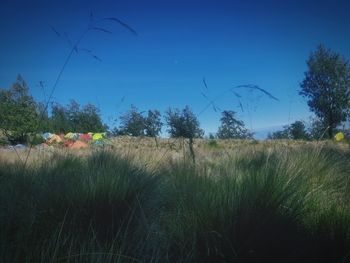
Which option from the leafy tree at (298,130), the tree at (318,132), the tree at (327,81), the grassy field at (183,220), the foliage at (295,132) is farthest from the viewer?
the tree at (327,81)

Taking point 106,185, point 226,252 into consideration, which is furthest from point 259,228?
point 106,185

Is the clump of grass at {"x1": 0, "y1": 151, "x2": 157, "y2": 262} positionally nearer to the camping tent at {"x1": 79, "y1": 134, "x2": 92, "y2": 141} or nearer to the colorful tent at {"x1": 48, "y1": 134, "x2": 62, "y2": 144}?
the colorful tent at {"x1": 48, "y1": 134, "x2": 62, "y2": 144}

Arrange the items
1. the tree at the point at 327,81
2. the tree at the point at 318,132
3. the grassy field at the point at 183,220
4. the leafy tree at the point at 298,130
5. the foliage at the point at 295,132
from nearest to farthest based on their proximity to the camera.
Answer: the grassy field at the point at 183,220 → the tree at the point at 318,132 → the leafy tree at the point at 298,130 → the foliage at the point at 295,132 → the tree at the point at 327,81

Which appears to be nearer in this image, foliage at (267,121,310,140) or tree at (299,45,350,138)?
foliage at (267,121,310,140)

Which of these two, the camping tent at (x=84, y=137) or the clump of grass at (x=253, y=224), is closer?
the clump of grass at (x=253, y=224)

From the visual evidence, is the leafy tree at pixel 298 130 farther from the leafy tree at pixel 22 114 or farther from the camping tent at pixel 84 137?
the camping tent at pixel 84 137

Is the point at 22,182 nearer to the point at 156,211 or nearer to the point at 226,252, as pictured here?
the point at 156,211

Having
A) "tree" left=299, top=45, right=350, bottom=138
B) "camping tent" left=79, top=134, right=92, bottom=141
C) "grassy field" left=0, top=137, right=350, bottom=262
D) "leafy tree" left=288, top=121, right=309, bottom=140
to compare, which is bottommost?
"grassy field" left=0, top=137, right=350, bottom=262

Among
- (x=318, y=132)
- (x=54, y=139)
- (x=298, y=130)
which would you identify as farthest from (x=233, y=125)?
(x=298, y=130)

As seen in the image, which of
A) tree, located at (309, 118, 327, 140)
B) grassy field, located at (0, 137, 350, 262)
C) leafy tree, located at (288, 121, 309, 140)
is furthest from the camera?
leafy tree, located at (288, 121, 309, 140)

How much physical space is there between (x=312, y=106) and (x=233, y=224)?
2196 cm

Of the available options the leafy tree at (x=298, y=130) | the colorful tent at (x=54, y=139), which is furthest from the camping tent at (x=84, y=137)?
the leafy tree at (x=298, y=130)

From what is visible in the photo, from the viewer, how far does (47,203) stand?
1831 millimetres

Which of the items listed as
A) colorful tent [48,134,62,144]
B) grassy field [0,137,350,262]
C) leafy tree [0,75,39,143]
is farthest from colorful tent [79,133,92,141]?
grassy field [0,137,350,262]
